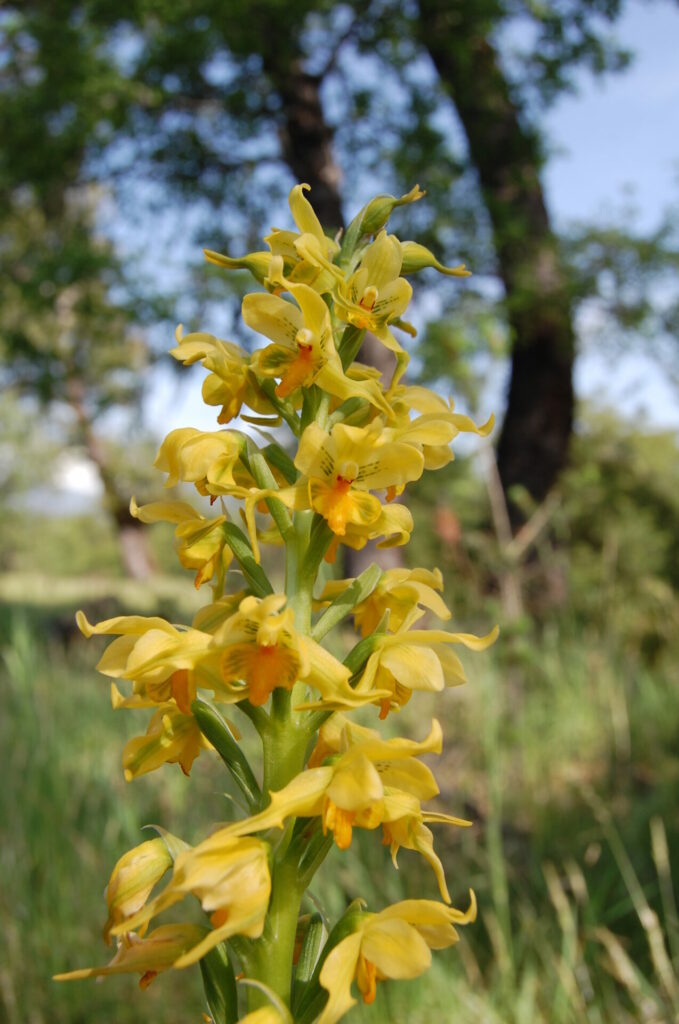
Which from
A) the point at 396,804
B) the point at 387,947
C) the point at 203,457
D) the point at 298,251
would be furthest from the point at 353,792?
the point at 298,251

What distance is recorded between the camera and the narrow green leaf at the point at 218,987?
1088mm

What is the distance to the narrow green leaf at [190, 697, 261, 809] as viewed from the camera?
116cm

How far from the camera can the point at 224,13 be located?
7.92 m

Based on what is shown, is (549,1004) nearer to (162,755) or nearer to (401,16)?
(162,755)

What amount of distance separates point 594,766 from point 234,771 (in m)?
4.23

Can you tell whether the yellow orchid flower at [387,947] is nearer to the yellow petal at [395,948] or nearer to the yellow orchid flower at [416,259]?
the yellow petal at [395,948]

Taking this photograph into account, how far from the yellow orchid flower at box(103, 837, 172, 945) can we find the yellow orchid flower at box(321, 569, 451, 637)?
41 centimetres

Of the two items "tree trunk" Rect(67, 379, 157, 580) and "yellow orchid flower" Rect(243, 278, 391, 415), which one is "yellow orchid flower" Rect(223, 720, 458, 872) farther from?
"tree trunk" Rect(67, 379, 157, 580)

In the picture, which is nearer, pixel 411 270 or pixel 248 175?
pixel 411 270

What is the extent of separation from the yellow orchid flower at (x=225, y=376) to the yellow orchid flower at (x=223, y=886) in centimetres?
60

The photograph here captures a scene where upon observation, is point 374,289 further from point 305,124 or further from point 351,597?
point 305,124

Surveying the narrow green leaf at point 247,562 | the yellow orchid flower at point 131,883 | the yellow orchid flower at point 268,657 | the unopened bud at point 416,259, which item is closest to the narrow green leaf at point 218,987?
the yellow orchid flower at point 131,883

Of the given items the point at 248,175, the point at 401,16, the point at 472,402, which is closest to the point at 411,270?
the point at 472,402

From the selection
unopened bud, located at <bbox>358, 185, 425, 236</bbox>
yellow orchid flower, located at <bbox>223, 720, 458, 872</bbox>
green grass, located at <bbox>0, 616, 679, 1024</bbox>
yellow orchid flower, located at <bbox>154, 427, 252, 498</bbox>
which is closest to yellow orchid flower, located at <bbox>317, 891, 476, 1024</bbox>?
yellow orchid flower, located at <bbox>223, 720, 458, 872</bbox>
